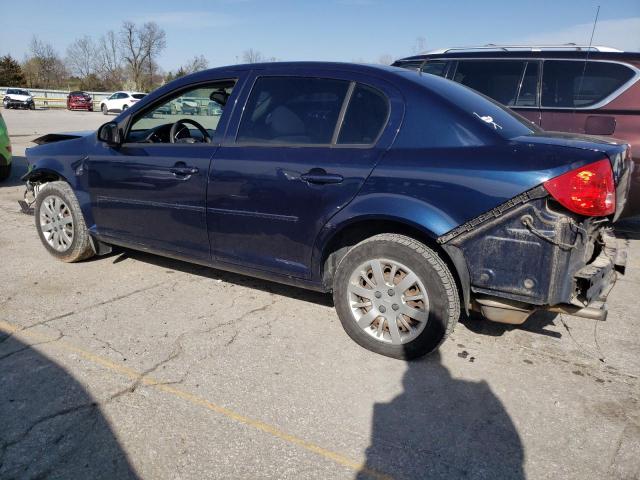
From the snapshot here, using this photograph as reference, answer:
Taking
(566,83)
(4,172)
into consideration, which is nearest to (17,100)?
(4,172)

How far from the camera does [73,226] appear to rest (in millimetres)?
4777

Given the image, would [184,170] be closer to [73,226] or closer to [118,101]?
[73,226]

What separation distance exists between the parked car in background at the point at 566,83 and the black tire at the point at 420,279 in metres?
3.53

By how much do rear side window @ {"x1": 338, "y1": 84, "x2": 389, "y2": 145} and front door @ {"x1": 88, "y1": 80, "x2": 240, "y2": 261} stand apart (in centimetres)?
100

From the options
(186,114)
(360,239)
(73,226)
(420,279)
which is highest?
(186,114)

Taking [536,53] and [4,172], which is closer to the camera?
[536,53]

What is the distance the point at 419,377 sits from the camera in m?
3.12

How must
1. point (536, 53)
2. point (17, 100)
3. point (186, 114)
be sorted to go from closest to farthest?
point (186, 114), point (536, 53), point (17, 100)

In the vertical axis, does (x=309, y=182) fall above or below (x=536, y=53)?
below

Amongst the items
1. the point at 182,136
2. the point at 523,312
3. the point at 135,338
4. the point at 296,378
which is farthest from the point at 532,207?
the point at 182,136

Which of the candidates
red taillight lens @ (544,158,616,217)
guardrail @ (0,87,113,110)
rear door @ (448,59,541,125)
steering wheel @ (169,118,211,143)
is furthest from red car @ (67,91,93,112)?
red taillight lens @ (544,158,616,217)

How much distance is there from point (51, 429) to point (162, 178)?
202 cm

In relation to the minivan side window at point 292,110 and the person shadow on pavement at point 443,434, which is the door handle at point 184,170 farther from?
the person shadow on pavement at point 443,434

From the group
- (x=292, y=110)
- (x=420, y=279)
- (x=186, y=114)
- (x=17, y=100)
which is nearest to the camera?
(x=420, y=279)
